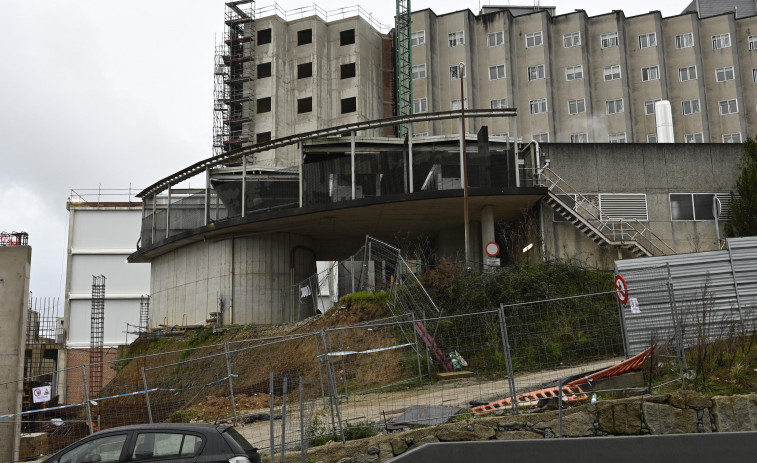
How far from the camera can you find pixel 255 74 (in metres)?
63.2

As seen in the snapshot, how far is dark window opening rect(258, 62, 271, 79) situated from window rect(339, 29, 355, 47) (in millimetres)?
6149

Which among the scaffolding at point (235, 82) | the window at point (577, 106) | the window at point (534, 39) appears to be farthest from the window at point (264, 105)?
the window at point (577, 106)

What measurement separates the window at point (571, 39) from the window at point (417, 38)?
11505mm

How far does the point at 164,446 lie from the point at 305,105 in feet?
175

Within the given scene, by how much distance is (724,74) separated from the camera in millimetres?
62344

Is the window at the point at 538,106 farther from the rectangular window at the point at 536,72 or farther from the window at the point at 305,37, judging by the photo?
the window at the point at 305,37

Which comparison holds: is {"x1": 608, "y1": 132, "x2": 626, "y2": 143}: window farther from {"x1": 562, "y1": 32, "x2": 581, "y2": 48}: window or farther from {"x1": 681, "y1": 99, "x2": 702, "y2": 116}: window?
{"x1": 562, "y1": 32, "x2": 581, "y2": 48}: window

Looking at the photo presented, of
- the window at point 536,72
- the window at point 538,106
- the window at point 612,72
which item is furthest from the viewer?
the window at point 536,72

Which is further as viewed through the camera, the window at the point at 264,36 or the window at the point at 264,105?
the window at the point at 264,36

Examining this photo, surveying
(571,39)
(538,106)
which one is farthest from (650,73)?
(538,106)

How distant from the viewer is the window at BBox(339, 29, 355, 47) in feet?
206

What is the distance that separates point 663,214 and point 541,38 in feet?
121

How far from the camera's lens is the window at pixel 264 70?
62.8 metres

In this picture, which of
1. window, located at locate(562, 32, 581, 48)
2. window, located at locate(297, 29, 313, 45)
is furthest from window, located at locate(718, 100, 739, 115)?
window, located at locate(297, 29, 313, 45)
